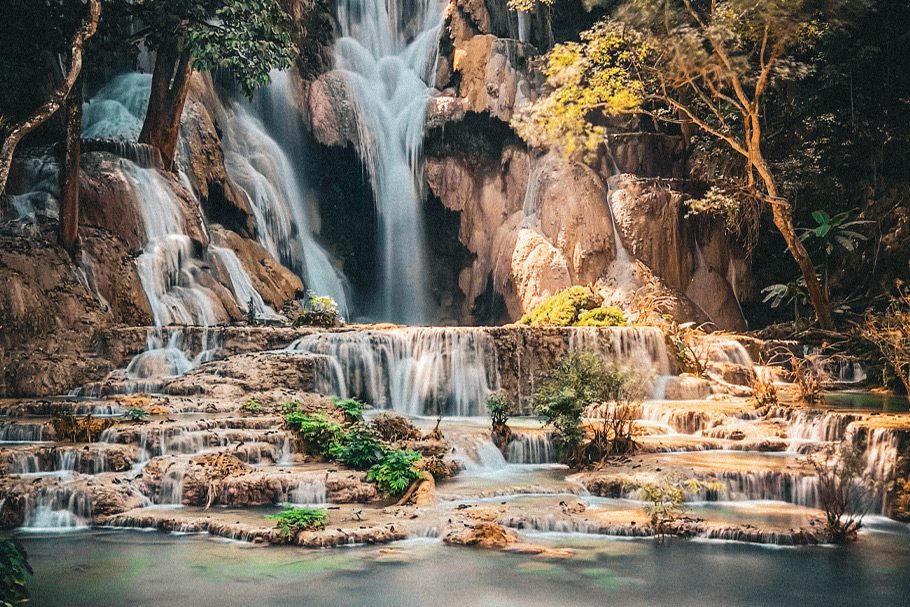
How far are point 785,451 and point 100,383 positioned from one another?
1069cm

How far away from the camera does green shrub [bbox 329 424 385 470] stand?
1125cm

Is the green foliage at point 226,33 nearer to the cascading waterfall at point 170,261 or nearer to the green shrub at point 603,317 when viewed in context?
the cascading waterfall at point 170,261

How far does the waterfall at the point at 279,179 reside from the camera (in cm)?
2358

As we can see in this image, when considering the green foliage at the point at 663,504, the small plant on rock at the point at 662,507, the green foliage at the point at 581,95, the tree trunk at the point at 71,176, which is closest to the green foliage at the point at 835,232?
the green foliage at the point at 581,95

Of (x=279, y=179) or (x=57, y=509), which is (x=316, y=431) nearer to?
(x=57, y=509)

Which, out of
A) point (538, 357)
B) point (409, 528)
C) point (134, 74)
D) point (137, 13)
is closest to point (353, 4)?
point (134, 74)

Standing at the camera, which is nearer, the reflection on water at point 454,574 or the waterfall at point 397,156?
the reflection on water at point 454,574

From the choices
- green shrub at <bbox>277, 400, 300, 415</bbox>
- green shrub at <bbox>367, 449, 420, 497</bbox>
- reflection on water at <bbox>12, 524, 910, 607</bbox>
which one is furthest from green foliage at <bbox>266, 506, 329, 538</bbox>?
green shrub at <bbox>277, 400, 300, 415</bbox>

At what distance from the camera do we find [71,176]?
17.0 metres

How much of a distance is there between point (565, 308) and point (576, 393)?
816 centimetres

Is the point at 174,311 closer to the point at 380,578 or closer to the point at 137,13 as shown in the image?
the point at 137,13

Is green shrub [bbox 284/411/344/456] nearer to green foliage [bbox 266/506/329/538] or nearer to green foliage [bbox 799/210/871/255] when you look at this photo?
green foliage [bbox 266/506/329/538]

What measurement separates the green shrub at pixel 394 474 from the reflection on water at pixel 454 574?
5.12 feet

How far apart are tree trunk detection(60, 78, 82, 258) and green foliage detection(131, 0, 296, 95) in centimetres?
237
